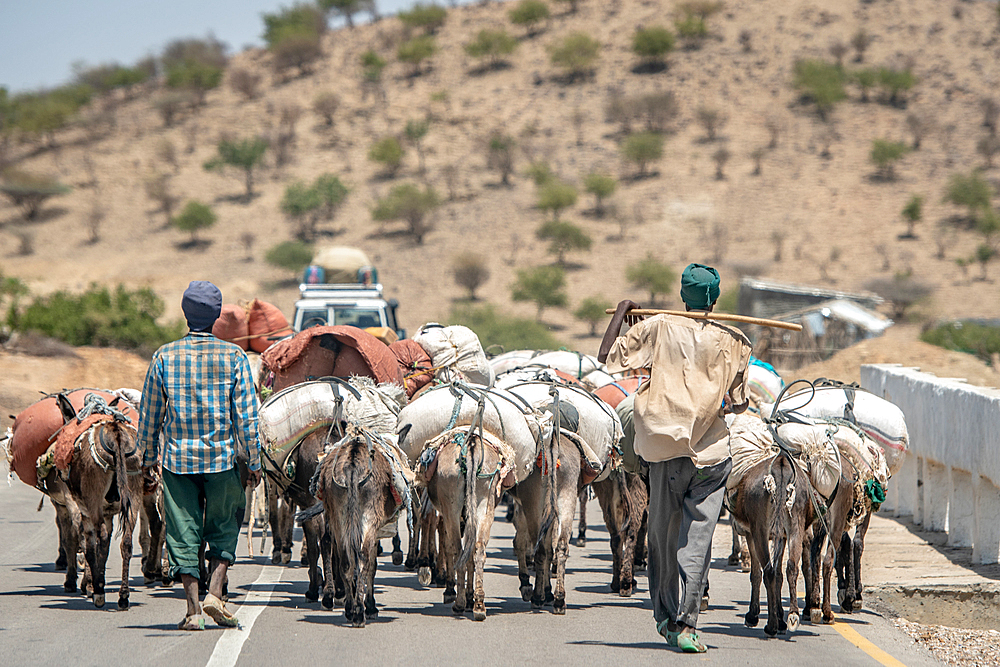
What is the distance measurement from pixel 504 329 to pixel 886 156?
22766mm

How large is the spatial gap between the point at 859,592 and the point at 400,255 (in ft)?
133

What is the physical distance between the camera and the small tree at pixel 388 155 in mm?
55750

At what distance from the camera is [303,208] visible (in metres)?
50.8

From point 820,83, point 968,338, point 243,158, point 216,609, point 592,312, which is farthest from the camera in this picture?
point 820,83

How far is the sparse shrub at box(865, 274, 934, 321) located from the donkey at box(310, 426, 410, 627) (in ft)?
117

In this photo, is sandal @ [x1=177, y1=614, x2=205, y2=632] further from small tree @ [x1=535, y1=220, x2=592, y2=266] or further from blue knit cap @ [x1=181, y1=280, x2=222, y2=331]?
small tree @ [x1=535, y1=220, x2=592, y2=266]

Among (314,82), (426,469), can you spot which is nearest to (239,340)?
(426,469)

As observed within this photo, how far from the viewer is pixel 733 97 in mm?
60844

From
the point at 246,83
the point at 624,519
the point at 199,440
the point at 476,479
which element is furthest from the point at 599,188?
the point at 199,440

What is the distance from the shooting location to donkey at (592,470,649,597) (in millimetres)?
9387

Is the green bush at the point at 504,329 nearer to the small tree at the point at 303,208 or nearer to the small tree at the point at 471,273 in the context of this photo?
the small tree at the point at 471,273

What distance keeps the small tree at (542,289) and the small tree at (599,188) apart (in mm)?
8362

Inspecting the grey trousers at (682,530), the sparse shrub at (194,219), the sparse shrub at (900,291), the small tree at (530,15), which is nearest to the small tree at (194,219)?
the sparse shrub at (194,219)

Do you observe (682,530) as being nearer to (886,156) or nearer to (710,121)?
(886,156)
